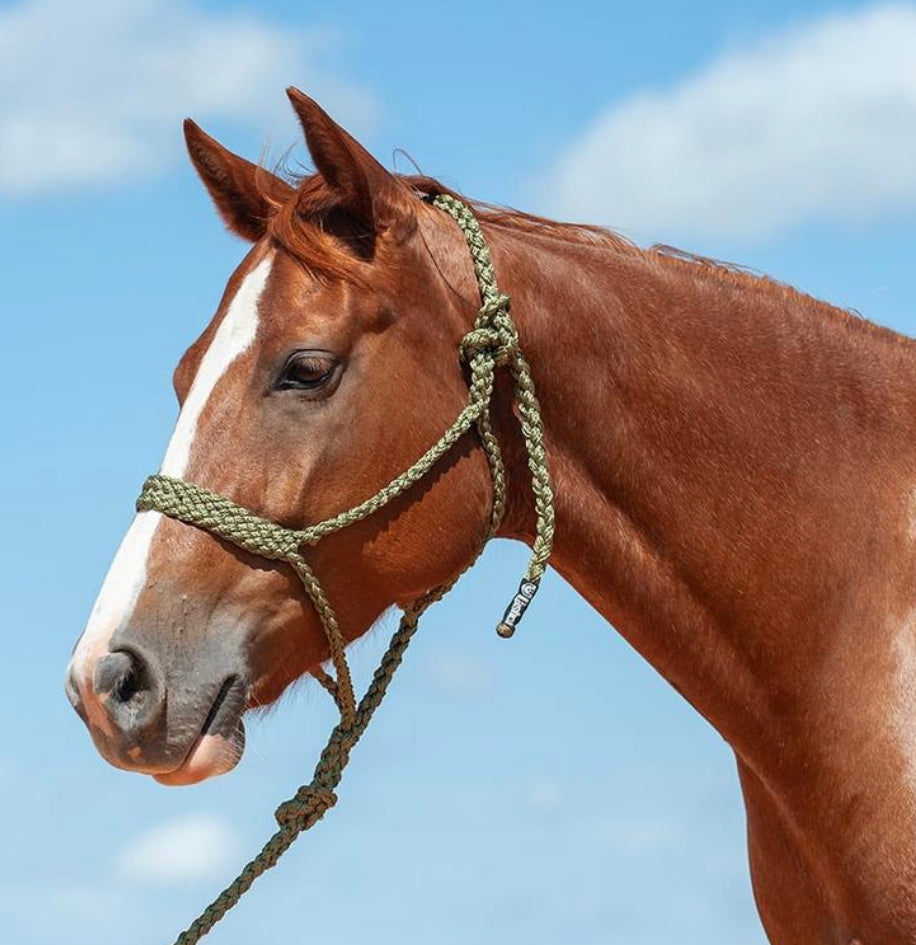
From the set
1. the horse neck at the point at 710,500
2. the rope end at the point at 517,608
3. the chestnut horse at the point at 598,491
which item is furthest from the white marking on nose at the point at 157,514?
the rope end at the point at 517,608

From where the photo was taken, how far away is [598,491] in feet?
15.6

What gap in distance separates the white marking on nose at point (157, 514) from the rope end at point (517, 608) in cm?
99

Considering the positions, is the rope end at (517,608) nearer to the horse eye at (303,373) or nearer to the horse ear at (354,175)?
the horse eye at (303,373)

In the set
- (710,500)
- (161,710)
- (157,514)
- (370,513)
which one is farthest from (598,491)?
(161,710)

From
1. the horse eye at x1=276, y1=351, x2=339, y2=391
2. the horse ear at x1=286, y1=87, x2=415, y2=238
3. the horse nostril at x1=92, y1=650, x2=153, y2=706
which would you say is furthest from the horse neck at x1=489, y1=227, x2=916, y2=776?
the horse nostril at x1=92, y1=650, x2=153, y2=706

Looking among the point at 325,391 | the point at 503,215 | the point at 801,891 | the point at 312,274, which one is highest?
the point at 503,215

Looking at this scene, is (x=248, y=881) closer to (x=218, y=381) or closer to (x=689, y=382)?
(x=218, y=381)

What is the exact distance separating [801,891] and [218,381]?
216cm

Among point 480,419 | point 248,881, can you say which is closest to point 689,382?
point 480,419

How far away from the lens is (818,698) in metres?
4.62

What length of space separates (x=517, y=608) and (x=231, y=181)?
156 cm

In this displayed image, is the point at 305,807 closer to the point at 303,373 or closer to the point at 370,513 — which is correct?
the point at 370,513

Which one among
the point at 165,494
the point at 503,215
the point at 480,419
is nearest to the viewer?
the point at 165,494

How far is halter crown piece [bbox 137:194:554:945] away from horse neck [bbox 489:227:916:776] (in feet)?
0.30
